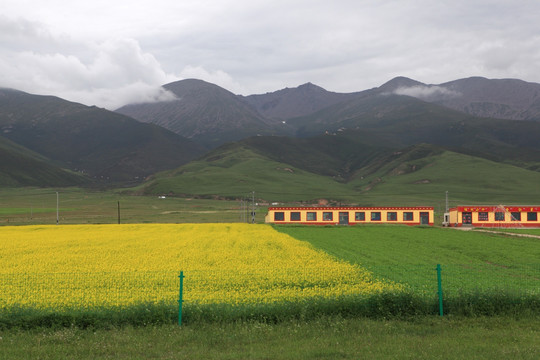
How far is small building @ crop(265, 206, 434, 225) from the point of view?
91.3 meters

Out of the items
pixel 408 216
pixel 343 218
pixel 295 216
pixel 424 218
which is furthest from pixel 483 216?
pixel 295 216

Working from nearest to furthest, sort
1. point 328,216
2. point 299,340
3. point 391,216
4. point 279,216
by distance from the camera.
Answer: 1. point 299,340
2. point 391,216
3. point 328,216
4. point 279,216

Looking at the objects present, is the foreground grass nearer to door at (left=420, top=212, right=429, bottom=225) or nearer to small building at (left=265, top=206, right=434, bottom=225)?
small building at (left=265, top=206, right=434, bottom=225)

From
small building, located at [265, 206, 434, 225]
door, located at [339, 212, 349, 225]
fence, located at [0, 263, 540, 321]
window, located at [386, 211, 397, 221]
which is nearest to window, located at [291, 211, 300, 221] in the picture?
small building, located at [265, 206, 434, 225]

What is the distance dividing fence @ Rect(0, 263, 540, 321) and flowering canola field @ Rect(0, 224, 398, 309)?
46 mm

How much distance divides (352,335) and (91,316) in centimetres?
844

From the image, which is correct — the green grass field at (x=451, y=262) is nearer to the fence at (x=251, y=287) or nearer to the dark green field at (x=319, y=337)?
the fence at (x=251, y=287)

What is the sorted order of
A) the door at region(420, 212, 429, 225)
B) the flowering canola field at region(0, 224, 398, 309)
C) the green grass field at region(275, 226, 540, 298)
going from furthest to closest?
1. the door at region(420, 212, 429, 225)
2. the green grass field at region(275, 226, 540, 298)
3. the flowering canola field at region(0, 224, 398, 309)

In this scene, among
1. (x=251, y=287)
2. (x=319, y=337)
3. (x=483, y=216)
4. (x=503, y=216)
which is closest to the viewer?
(x=319, y=337)

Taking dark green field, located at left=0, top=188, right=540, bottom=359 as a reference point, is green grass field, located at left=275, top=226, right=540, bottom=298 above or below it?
below

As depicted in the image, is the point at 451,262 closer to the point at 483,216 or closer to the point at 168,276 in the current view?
the point at 168,276

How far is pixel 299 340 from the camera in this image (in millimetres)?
15023

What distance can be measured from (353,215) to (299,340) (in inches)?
3099

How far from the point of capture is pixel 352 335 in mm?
15367
